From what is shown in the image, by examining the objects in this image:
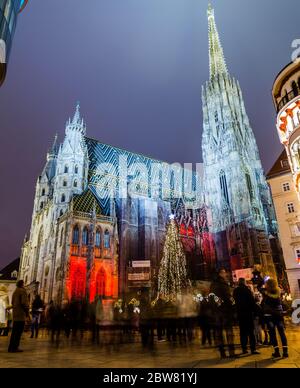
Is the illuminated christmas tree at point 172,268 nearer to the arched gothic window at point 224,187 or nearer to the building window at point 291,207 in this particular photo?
the building window at point 291,207

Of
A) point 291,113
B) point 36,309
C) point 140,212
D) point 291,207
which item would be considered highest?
point 140,212

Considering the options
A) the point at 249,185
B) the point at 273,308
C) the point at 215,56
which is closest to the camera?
the point at 273,308

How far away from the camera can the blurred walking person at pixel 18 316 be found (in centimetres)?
759

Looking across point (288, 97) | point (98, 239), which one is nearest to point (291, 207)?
point (288, 97)

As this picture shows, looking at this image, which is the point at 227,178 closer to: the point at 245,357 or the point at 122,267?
the point at 122,267

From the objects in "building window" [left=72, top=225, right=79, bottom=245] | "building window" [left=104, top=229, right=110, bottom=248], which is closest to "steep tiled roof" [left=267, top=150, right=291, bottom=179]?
"building window" [left=104, top=229, right=110, bottom=248]

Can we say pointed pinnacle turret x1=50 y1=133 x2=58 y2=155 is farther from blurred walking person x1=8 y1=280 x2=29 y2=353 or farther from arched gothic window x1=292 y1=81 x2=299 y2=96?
blurred walking person x1=8 y1=280 x2=29 y2=353

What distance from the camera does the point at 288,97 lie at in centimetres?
2081

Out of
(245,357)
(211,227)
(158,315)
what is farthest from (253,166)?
(245,357)

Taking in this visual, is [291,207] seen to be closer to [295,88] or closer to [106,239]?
[295,88]

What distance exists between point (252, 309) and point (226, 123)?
52.1 meters

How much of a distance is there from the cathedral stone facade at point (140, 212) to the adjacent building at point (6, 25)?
59.9 feet

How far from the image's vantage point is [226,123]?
5494cm

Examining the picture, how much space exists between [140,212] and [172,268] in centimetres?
1088
